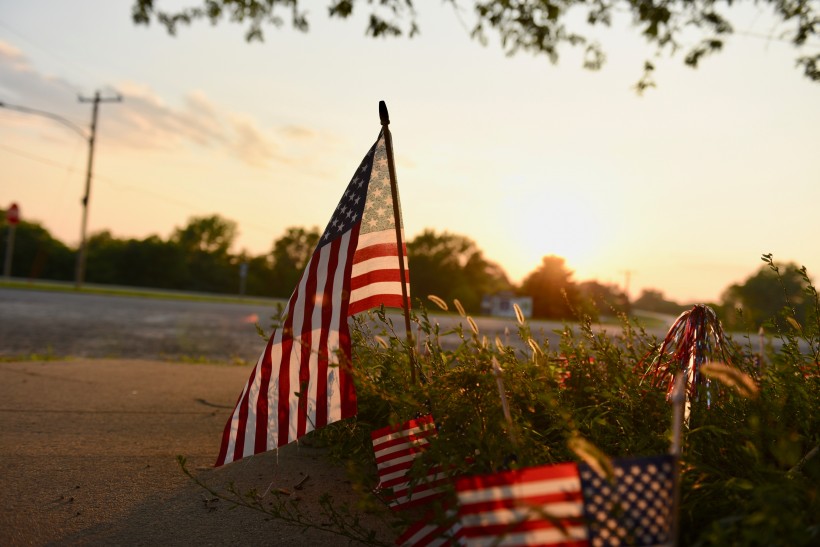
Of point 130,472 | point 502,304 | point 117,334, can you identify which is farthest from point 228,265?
point 130,472

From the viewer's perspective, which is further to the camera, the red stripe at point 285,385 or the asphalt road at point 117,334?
the asphalt road at point 117,334

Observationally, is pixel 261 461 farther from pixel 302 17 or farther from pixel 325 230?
pixel 302 17

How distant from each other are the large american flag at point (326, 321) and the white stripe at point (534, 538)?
1.34 meters

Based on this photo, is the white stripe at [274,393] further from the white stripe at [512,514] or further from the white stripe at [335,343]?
the white stripe at [512,514]

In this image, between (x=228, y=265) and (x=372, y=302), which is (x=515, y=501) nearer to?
(x=372, y=302)

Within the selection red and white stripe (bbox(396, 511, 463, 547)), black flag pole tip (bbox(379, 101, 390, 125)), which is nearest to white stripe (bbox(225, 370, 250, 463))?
red and white stripe (bbox(396, 511, 463, 547))

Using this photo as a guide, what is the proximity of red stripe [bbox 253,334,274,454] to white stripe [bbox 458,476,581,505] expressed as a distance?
1.66 m

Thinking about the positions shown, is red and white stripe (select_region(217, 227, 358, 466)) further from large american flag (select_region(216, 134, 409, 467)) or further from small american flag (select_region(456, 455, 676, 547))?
small american flag (select_region(456, 455, 676, 547))

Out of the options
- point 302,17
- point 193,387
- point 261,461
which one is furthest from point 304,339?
point 302,17

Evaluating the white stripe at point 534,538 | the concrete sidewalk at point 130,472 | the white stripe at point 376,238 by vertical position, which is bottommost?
the concrete sidewalk at point 130,472

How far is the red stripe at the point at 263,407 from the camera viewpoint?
10.9 ft

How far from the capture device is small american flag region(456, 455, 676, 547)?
1.96 meters

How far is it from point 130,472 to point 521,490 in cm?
293

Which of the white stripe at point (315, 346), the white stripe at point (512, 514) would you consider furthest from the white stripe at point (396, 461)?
the white stripe at point (512, 514)
